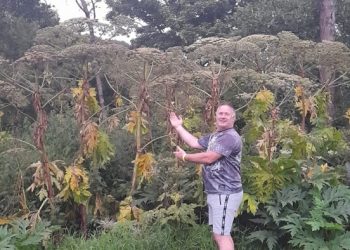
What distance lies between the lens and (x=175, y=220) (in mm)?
6234

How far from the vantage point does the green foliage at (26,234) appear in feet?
18.3

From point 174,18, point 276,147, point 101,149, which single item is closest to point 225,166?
point 101,149

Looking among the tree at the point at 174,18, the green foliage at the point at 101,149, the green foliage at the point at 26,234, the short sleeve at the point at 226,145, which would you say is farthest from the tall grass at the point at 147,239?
the tree at the point at 174,18

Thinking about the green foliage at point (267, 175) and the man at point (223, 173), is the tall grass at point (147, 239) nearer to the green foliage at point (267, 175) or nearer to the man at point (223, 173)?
the green foliage at point (267, 175)

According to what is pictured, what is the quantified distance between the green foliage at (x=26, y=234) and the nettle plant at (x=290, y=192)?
2.38 meters

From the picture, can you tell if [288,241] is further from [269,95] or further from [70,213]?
[70,213]

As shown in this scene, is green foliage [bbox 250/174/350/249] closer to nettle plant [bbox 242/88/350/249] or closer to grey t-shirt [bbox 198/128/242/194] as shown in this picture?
nettle plant [bbox 242/88/350/249]

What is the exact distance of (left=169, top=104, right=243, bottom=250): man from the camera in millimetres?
4742

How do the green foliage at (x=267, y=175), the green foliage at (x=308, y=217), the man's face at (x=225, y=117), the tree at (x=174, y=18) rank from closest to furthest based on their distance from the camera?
the man's face at (x=225, y=117) < the green foliage at (x=308, y=217) < the green foliage at (x=267, y=175) < the tree at (x=174, y=18)

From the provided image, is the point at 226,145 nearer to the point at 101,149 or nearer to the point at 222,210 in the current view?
the point at 222,210

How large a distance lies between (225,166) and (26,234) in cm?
256

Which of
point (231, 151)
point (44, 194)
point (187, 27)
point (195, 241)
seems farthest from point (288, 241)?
point (187, 27)

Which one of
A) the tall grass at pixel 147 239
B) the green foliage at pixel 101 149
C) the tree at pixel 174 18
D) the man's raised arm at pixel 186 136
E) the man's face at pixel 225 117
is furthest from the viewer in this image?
the tree at pixel 174 18

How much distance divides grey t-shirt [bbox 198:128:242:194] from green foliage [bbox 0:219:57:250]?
2.19 meters
